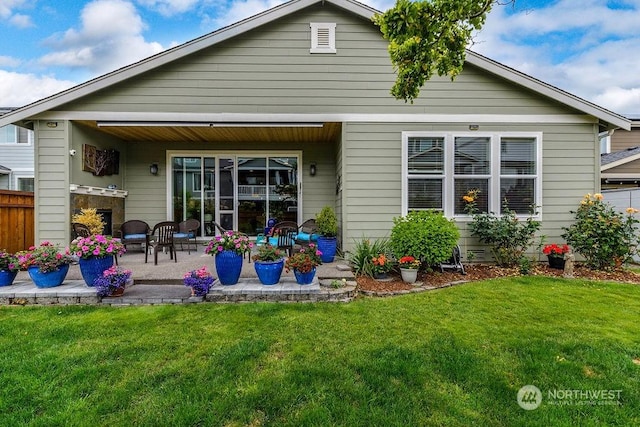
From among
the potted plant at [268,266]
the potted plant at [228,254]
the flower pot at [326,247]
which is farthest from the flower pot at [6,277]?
the flower pot at [326,247]

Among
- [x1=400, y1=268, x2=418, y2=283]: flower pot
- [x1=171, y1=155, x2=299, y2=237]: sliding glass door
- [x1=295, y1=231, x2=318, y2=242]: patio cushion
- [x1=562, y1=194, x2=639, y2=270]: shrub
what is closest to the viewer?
[x1=400, y1=268, x2=418, y2=283]: flower pot

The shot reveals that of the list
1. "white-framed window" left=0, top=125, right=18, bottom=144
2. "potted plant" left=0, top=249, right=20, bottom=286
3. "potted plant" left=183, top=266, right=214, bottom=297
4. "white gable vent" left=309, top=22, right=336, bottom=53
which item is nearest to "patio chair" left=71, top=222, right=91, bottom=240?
"potted plant" left=0, top=249, right=20, bottom=286

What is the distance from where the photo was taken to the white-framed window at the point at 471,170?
620 cm

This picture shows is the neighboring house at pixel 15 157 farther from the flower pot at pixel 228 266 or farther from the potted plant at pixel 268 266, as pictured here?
the potted plant at pixel 268 266

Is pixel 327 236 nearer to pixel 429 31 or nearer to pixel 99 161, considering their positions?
pixel 429 31

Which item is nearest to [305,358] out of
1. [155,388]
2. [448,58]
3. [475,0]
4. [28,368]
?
[155,388]

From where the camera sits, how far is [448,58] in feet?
10.9

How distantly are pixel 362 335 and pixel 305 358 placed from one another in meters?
0.73

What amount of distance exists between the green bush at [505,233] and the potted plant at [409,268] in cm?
190

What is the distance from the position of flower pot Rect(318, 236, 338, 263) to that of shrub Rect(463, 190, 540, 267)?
2.84 meters

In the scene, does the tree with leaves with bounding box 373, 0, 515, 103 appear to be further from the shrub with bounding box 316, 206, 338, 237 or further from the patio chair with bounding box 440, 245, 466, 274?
the patio chair with bounding box 440, 245, 466, 274

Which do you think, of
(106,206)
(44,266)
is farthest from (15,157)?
(44,266)

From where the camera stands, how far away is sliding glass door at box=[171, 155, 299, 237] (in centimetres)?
808

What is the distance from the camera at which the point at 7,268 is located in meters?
4.35
